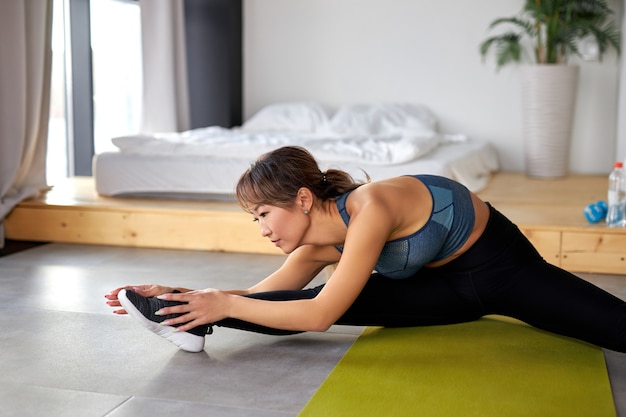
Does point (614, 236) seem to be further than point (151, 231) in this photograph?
No

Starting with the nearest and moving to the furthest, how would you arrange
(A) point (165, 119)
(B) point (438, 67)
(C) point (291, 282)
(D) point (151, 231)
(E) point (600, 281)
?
1. (C) point (291, 282)
2. (E) point (600, 281)
3. (D) point (151, 231)
4. (A) point (165, 119)
5. (B) point (438, 67)

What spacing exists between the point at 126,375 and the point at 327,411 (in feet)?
1.92

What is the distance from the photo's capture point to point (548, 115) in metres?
5.66

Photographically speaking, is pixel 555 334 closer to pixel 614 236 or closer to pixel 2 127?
pixel 614 236

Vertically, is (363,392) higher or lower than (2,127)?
lower

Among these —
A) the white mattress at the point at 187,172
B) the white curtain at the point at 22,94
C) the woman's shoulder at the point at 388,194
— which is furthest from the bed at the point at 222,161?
the woman's shoulder at the point at 388,194

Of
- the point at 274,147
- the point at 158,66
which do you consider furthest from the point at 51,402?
the point at 158,66

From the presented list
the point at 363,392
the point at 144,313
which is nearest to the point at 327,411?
the point at 363,392

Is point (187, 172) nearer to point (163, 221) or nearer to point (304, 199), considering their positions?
point (163, 221)

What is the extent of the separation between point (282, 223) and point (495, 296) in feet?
2.10

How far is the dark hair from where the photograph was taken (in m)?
2.07

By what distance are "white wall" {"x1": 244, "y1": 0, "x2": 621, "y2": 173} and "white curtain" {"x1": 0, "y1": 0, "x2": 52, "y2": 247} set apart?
2.76 m

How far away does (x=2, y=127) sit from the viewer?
4078 millimetres

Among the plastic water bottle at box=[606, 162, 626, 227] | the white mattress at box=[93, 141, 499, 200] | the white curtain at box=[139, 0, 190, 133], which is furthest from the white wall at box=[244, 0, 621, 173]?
the plastic water bottle at box=[606, 162, 626, 227]
